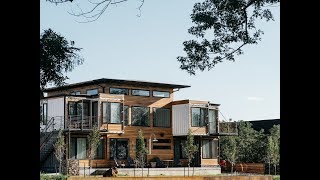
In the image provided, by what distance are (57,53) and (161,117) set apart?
3278 cm

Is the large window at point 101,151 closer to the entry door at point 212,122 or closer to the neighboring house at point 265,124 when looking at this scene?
the entry door at point 212,122

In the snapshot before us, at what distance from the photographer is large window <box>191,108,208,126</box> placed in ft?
123

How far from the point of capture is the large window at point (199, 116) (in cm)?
3744

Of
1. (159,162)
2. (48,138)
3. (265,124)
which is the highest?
(265,124)

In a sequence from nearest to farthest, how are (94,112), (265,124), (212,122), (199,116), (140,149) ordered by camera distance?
(140,149) < (94,112) < (199,116) < (212,122) < (265,124)

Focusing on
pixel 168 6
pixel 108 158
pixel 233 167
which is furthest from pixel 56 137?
pixel 168 6

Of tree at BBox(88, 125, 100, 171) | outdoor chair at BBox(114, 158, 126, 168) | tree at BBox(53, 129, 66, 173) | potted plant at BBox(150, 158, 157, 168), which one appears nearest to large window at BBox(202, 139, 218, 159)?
potted plant at BBox(150, 158, 157, 168)

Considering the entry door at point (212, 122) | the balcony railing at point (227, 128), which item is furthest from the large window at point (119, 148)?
the balcony railing at point (227, 128)

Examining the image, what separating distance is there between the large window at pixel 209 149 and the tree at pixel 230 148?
0.66 metres

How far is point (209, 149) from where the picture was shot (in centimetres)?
3903

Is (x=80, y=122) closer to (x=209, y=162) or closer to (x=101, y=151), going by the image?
(x=101, y=151)

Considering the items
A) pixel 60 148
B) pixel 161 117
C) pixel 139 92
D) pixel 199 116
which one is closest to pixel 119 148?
pixel 139 92
